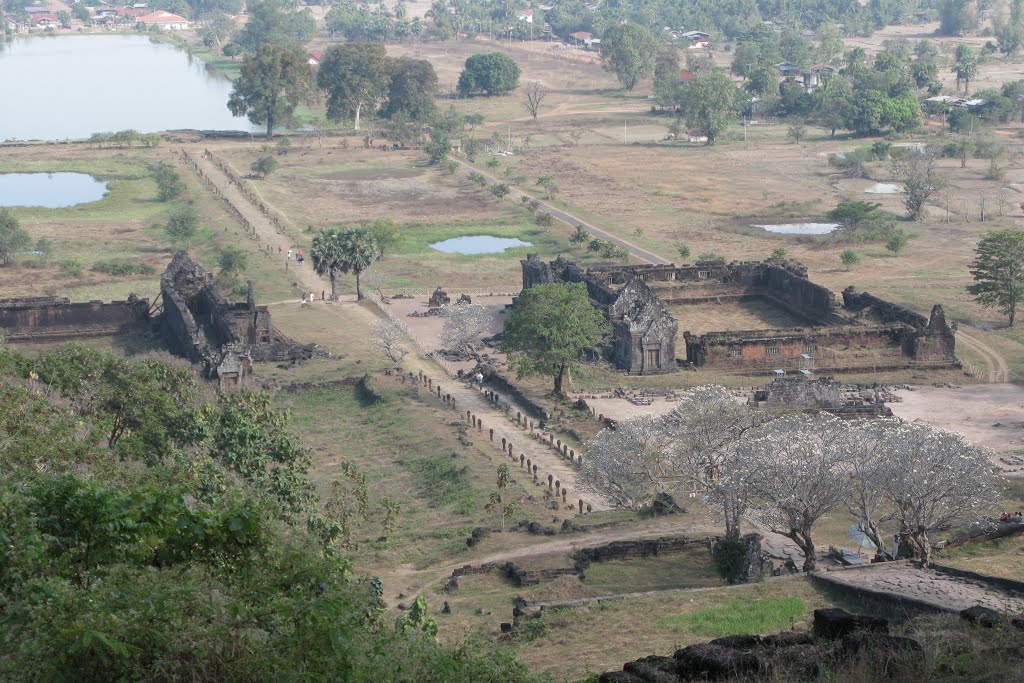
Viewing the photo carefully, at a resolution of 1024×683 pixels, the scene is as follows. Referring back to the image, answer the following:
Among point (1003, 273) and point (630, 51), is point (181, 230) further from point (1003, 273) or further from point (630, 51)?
point (630, 51)

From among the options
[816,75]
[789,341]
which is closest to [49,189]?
[789,341]

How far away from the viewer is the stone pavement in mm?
27328

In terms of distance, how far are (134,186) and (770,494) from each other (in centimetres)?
7851

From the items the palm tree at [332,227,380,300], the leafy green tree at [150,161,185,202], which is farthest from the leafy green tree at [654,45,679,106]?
the palm tree at [332,227,380,300]

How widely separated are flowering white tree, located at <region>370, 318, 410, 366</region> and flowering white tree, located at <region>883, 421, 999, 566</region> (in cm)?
2650

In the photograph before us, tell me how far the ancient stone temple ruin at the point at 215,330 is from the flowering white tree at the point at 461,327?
17.2ft

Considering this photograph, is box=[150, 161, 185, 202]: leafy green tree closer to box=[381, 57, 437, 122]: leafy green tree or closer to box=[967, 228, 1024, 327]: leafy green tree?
→ box=[381, 57, 437, 122]: leafy green tree

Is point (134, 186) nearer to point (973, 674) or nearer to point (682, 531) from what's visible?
point (682, 531)

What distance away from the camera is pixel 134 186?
10206 centimetres

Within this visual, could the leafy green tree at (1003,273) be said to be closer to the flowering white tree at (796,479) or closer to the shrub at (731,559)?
the flowering white tree at (796,479)

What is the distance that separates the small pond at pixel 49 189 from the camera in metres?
97.6

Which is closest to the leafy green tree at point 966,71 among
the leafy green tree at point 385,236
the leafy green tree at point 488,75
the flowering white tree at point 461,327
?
the leafy green tree at point 488,75

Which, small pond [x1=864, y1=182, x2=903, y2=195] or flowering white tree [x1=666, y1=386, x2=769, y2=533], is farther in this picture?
small pond [x1=864, y1=182, x2=903, y2=195]

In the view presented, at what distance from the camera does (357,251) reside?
218ft
